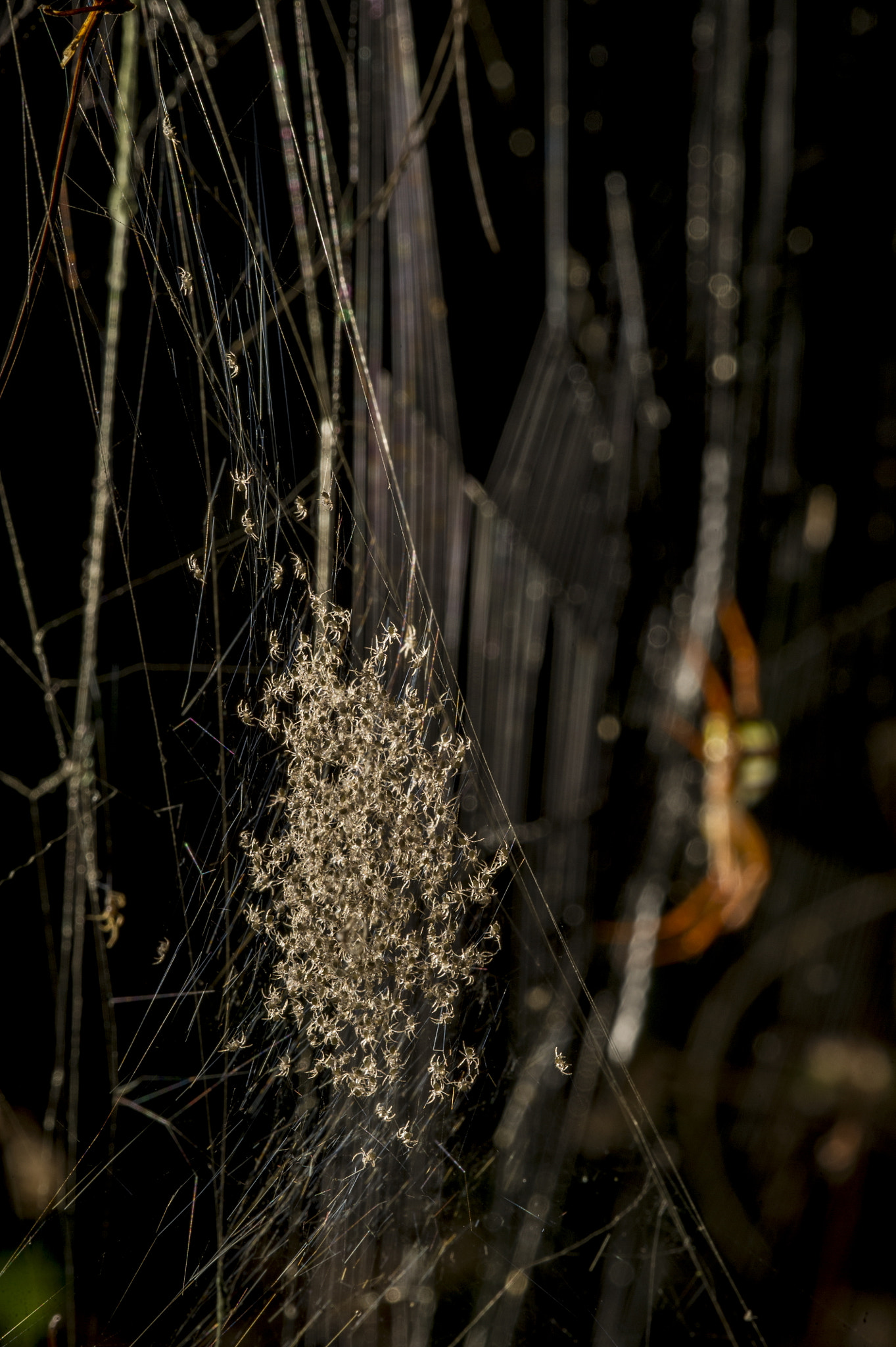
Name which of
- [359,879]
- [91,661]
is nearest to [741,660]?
[359,879]

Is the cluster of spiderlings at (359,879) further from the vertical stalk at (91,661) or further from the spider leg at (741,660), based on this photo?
the spider leg at (741,660)

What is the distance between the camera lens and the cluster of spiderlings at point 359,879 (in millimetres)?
419

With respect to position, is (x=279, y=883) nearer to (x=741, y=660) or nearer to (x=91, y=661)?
(x=91, y=661)

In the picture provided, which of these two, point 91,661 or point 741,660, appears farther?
point 741,660

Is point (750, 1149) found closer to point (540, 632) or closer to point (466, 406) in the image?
point (540, 632)

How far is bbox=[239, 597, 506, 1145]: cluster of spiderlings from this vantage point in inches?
16.5

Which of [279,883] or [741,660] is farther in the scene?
[741,660]

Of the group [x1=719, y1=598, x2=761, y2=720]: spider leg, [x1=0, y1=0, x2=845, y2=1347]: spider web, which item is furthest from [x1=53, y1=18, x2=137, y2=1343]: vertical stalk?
[x1=719, y1=598, x2=761, y2=720]: spider leg

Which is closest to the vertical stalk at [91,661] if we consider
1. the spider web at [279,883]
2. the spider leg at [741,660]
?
the spider web at [279,883]

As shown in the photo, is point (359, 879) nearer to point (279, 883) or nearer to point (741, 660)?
point (279, 883)

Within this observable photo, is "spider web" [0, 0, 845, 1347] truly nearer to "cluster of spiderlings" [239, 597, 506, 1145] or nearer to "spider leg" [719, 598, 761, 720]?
"cluster of spiderlings" [239, 597, 506, 1145]

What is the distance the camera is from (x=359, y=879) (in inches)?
16.7

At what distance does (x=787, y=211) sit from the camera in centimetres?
55

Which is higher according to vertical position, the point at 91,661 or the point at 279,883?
the point at 91,661
